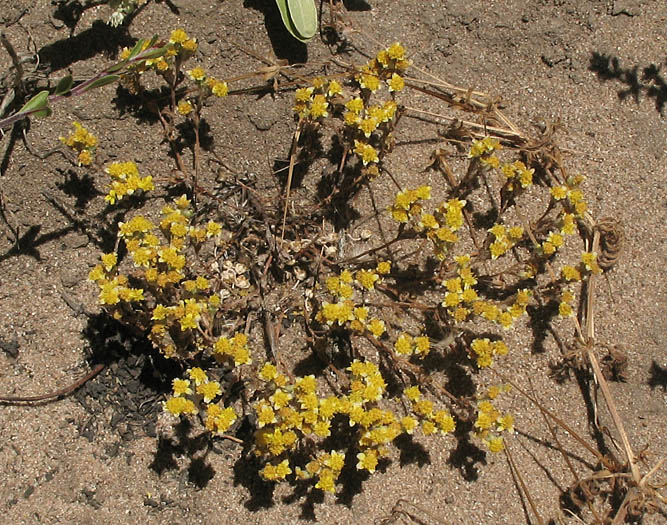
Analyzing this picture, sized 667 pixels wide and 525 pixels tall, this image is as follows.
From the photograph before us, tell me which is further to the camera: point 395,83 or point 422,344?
point 395,83

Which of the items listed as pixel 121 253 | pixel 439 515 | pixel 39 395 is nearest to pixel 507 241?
pixel 439 515

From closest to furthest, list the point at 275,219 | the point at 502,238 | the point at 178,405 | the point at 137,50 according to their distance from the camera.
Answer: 1. the point at 178,405
2. the point at 137,50
3. the point at 502,238
4. the point at 275,219

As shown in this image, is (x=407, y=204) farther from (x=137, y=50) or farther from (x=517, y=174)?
(x=137, y=50)

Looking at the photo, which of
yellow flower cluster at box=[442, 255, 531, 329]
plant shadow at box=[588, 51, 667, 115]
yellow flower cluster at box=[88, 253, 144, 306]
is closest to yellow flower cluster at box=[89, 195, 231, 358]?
yellow flower cluster at box=[88, 253, 144, 306]

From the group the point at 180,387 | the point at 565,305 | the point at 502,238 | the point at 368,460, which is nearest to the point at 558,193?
the point at 502,238

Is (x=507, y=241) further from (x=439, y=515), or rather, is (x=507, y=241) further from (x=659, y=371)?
(x=439, y=515)

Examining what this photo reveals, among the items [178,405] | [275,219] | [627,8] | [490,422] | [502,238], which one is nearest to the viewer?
[178,405]
